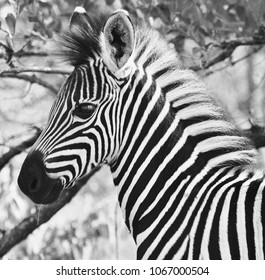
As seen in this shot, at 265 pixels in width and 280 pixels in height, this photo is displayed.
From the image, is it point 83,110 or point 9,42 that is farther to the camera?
point 9,42

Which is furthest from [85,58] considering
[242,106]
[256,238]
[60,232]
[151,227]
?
[242,106]

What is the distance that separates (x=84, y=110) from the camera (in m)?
4.00

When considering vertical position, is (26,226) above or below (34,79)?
below

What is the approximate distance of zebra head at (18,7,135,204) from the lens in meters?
3.94

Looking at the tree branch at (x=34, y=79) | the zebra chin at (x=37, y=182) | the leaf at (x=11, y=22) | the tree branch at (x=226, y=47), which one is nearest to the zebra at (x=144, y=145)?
the zebra chin at (x=37, y=182)

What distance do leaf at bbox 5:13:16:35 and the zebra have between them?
1.72 metres

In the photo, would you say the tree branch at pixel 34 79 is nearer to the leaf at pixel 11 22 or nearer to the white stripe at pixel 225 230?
the leaf at pixel 11 22

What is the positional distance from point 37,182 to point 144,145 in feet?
2.21

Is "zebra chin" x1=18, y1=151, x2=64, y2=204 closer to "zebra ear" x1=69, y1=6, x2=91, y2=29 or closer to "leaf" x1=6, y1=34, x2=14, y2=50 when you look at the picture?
"zebra ear" x1=69, y1=6, x2=91, y2=29

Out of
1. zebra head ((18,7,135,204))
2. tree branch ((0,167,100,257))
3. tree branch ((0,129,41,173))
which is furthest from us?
tree branch ((0,129,41,173))

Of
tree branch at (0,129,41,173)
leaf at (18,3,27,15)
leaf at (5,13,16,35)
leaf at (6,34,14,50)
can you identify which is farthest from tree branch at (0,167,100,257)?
leaf at (18,3,27,15)

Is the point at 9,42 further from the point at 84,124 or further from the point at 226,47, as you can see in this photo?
the point at 84,124

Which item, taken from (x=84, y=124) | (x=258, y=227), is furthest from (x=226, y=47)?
(x=258, y=227)
